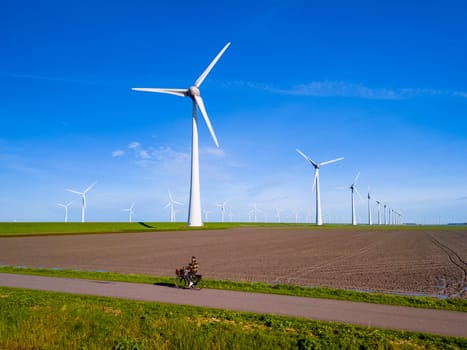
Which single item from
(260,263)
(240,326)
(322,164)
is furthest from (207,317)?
(322,164)

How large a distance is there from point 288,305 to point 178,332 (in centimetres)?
529

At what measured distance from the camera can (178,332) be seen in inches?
437

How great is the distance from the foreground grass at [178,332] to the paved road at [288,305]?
1.10 metres

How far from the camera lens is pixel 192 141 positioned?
87812 mm

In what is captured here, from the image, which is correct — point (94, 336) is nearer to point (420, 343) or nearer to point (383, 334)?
point (383, 334)

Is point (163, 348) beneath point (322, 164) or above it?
beneath

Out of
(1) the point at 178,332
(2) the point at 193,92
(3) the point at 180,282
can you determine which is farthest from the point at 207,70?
(1) the point at 178,332

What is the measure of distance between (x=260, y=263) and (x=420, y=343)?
22.0 metres

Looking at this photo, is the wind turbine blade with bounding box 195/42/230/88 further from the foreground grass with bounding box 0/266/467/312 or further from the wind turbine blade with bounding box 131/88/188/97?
the foreground grass with bounding box 0/266/467/312

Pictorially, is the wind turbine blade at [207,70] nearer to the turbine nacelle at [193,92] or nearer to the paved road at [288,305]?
the turbine nacelle at [193,92]

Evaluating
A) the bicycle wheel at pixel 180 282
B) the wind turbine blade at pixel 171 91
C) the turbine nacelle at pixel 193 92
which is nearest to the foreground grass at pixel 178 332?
the bicycle wheel at pixel 180 282

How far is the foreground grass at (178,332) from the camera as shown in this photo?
10.3 meters

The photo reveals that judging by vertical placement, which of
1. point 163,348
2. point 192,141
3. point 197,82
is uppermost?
point 197,82

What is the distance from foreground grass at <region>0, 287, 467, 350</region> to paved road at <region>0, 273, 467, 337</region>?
1095mm
